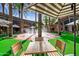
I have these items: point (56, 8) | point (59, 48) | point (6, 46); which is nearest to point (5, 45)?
point (6, 46)

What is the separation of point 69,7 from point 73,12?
19 centimetres

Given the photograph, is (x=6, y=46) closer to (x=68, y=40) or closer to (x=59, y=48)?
(x=59, y=48)

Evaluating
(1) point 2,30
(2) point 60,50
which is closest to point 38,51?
(2) point 60,50

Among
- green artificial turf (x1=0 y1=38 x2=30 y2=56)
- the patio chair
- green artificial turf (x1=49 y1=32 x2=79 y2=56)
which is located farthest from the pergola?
green artificial turf (x1=0 y1=38 x2=30 y2=56)

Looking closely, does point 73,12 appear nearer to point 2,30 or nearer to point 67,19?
point 67,19

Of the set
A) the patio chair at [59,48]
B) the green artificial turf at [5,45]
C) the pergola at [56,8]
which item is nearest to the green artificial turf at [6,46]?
the green artificial turf at [5,45]

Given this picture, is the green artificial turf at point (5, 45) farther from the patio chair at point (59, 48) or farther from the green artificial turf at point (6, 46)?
the patio chair at point (59, 48)

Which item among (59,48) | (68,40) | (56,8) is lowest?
(59,48)

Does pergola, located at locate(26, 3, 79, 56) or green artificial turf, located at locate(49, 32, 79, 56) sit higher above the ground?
pergola, located at locate(26, 3, 79, 56)

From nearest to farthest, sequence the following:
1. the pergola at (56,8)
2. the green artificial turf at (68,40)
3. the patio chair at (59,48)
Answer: the pergola at (56,8) → the patio chair at (59,48) → the green artificial turf at (68,40)

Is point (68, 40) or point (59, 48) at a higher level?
point (68, 40)

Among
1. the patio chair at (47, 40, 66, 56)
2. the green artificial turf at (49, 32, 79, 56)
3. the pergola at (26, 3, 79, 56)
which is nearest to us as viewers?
the pergola at (26, 3, 79, 56)

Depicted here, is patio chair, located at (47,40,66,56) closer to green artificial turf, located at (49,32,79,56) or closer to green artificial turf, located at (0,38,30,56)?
green artificial turf, located at (49,32,79,56)

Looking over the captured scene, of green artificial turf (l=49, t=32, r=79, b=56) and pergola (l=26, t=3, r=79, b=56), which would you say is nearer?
pergola (l=26, t=3, r=79, b=56)
